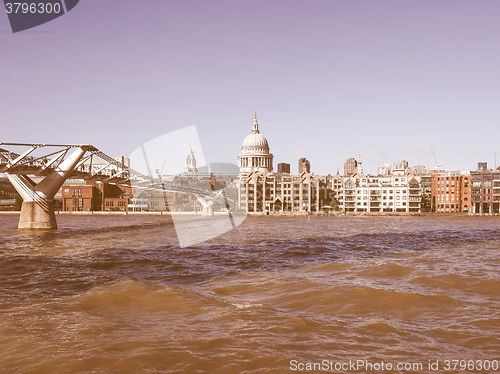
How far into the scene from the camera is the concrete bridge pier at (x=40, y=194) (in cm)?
4753

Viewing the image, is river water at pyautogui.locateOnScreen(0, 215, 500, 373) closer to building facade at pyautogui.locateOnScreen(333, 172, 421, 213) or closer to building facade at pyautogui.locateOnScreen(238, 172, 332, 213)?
building facade at pyautogui.locateOnScreen(333, 172, 421, 213)

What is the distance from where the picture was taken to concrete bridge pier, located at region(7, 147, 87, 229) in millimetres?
47531

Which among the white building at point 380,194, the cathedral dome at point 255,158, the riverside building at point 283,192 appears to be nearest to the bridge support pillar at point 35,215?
the riverside building at point 283,192

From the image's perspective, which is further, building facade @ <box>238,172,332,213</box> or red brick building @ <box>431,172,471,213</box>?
building facade @ <box>238,172,332,213</box>

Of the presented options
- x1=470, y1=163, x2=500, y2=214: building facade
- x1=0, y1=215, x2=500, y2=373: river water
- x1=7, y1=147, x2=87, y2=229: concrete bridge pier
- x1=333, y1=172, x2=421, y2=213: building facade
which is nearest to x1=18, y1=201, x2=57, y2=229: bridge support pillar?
x1=7, y1=147, x2=87, y2=229: concrete bridge pier

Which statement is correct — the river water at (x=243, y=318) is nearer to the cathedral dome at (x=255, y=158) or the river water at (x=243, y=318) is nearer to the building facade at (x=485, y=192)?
the building facade at (x=485, y=192)

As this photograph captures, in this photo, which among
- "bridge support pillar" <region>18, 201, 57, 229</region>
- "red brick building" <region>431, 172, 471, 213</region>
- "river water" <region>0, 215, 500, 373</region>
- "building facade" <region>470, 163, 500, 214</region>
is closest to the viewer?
"river water" <region>0, 215, 500, 373</region>

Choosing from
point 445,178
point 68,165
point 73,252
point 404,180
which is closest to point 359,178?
point 404,180

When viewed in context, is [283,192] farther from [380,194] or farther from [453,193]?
[453,193]

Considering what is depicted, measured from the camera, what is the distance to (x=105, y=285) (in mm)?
14766

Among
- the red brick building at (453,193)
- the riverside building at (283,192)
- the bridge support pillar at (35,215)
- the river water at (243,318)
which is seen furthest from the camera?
the riverside building at (283,192)

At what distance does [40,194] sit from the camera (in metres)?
48.0

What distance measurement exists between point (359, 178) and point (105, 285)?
129m

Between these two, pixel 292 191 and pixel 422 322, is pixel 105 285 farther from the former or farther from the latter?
pixel 292 191
